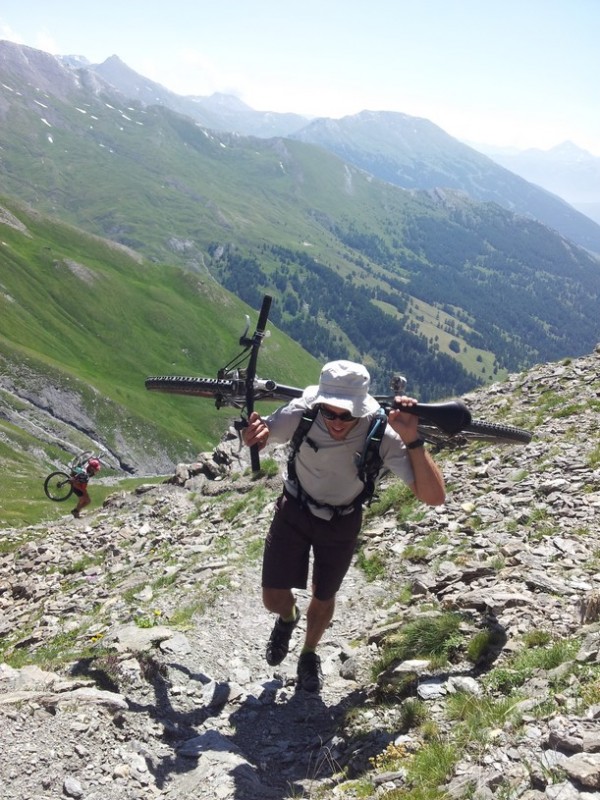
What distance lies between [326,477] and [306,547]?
1.23m

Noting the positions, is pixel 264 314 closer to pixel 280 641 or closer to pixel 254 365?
pixel 254 365

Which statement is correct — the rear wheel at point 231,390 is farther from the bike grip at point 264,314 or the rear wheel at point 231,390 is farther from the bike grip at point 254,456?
the bike grip at point 254,456

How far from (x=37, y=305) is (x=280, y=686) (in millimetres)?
199110

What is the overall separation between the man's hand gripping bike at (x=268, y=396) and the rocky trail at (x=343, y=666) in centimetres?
241

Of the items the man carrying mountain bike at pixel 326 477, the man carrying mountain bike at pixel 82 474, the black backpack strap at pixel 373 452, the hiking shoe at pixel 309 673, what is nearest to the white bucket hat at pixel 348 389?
the man carrying mountain bike at pixel 326 477

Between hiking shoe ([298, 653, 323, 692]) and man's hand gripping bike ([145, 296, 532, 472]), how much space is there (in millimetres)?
3168

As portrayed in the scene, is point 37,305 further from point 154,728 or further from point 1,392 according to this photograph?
point 154,728

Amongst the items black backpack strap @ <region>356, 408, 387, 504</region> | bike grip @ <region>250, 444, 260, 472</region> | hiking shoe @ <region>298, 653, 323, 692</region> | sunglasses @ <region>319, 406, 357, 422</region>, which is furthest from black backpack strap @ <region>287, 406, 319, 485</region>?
hiking shoe @ <region>298, 653, 323, 692</region>

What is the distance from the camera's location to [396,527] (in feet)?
48.0

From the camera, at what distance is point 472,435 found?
1012 cm

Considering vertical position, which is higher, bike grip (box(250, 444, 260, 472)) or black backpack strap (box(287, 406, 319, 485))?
black backpack strap (box(287, 406, 319, 485))

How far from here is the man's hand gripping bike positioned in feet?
24.9

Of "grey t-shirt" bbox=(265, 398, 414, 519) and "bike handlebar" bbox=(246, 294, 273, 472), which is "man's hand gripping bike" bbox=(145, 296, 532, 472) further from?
"grey t-shirt" bbox=(265, 398, 414, 519)

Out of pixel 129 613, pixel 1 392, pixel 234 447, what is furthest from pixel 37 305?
pixel 129 613
